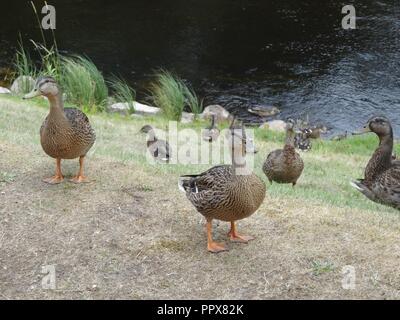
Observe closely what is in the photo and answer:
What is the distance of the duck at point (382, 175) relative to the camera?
8.11 m

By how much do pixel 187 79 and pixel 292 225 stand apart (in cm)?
1134

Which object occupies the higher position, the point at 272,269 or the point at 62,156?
the point at 62,156

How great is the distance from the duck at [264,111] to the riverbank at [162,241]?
730 centimetres

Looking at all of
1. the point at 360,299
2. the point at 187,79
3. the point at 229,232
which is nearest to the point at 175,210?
the point at 229,232

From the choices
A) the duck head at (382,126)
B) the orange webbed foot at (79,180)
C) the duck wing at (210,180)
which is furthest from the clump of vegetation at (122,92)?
the duck wing at (210,180)

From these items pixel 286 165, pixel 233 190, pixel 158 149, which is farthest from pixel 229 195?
pixel 158 149

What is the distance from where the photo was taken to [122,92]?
15047 millimetres

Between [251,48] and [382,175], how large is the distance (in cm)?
1141

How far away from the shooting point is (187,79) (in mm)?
17125

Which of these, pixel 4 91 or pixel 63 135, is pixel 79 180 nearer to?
pixel 63 135

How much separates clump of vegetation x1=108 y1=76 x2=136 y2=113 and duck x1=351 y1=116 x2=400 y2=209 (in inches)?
251

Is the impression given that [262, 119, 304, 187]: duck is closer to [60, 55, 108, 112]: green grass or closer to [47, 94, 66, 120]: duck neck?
[47, 94, 66, 120]: duck neck

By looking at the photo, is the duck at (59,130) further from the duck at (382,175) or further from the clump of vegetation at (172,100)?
the clump of vegetation at (172,100)
